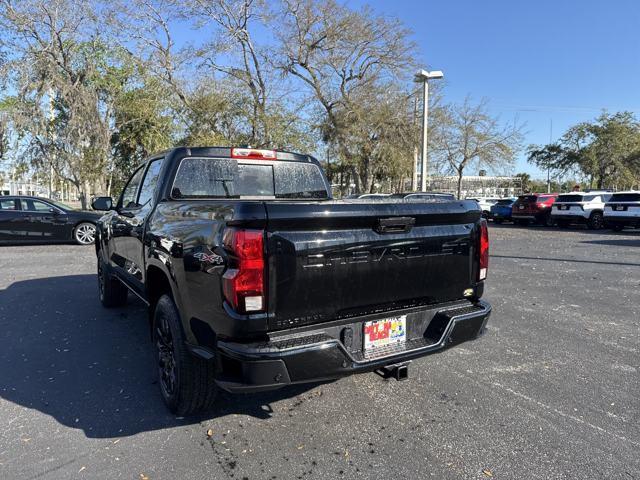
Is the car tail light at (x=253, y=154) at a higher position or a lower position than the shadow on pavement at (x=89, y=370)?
higher

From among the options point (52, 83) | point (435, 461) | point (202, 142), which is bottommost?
point (435, 461)

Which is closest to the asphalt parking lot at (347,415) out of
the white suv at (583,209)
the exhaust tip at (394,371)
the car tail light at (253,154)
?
the exhaust tip at (394,371)

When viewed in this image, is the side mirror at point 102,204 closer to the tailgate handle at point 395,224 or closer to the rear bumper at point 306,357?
the rear bumper at point 306,357

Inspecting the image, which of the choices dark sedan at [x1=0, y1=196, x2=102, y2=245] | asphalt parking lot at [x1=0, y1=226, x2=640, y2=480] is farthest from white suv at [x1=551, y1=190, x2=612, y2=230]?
dark sedan at [x1=0, y1=196, x2=102, y2=245]

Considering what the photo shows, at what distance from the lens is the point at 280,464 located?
8.96ft

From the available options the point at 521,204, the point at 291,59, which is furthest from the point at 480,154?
the point at 291,59

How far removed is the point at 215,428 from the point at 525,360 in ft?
9.98

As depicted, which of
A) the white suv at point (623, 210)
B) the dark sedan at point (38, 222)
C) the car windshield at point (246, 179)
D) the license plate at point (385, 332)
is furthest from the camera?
the white suv at point (623, 210)

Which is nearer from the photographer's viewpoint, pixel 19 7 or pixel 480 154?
pixel 19 7

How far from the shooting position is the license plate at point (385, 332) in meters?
2.87

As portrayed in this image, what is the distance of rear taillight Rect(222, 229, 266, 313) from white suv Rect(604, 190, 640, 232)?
20.2 meters

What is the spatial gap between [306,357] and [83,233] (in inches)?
506

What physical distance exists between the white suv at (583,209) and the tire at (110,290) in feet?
66.8

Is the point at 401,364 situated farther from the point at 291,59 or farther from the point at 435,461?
the point at 291,59
